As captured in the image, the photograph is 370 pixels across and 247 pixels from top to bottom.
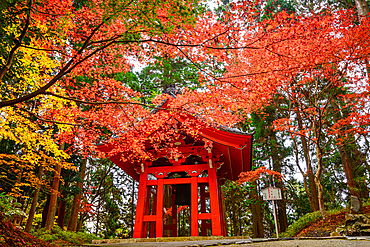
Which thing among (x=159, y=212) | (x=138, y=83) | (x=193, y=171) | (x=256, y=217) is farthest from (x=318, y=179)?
(x=138, y=83)

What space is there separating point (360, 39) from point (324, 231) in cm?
699

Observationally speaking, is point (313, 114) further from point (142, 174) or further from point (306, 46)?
point (142, 174)

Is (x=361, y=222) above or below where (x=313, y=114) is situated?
below

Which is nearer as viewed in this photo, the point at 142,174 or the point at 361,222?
the point at 361,222

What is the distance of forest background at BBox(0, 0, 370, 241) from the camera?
154 inches

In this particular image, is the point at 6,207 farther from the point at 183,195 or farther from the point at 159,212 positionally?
the point at 183,195

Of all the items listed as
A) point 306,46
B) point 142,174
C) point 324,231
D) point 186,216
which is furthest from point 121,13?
point 186,216

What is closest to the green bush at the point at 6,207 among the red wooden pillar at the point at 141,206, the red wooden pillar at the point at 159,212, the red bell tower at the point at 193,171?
the red bell tower at the point at 193,171

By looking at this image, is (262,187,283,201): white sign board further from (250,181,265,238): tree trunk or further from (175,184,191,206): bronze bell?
(250,181,265,238): tree trunk

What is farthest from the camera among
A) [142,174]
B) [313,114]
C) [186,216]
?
[186,216]

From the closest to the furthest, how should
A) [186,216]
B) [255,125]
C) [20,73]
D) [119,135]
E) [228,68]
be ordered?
[20,73] → [119,135] → [228,68] → [255,125] → [186,216]

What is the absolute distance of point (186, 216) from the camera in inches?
842

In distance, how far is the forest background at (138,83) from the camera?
12.8 feet

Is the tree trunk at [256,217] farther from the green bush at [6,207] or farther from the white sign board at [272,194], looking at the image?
the green bush at [6,207]
